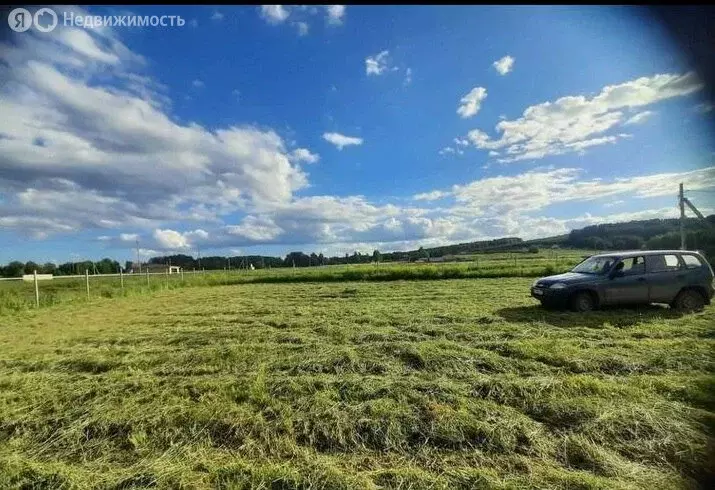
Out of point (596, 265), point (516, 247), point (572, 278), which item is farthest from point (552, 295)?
point (516, 247)

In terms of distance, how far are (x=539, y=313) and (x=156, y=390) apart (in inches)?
315

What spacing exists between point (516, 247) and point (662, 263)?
2245 inches

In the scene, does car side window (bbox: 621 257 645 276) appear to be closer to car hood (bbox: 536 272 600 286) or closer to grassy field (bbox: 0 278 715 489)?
car hood (bbox: 536 272 600 286)

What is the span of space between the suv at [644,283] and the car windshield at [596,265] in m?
0.04

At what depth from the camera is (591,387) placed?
12.9 feet

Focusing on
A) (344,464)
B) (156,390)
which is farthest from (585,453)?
(156,390)

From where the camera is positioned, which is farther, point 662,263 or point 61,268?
point 61,268

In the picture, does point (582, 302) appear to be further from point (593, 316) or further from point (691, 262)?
point (691, 262)

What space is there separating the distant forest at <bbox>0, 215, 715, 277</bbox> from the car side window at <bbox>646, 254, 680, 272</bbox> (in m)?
0.85

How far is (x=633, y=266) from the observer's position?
870cm

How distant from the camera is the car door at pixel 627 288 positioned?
28.1ft

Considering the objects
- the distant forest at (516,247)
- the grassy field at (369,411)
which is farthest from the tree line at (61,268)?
the grassy field at (369,411)

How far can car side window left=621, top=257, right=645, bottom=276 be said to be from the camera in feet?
28.3

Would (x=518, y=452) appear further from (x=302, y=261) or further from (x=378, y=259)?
(x=302, y=261)
